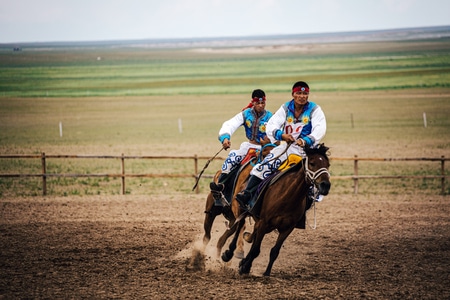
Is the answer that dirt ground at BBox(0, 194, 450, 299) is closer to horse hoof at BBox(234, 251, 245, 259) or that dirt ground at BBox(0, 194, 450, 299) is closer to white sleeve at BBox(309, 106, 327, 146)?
horse hoof at BBox(234, 251, 245, 259)

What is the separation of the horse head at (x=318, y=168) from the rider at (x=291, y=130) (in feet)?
0.61

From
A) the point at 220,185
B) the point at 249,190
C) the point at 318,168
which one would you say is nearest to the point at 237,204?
the point at 220,185

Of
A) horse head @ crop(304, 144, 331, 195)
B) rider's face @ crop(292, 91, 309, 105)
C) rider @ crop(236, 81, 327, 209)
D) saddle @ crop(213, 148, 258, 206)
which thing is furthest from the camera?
saddle @ crop(213, 148, 258, 206)

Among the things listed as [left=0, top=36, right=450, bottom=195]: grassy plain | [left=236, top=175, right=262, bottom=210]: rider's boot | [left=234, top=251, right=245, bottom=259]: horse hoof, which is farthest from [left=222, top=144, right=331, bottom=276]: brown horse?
[left=0, top=36, right=450, bottom=195]: grassy plain

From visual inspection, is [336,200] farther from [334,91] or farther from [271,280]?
[334,91]

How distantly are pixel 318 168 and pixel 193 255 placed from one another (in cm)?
296

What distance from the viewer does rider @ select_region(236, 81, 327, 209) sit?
334 inches

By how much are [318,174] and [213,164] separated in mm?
14911

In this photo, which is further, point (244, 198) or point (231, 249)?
point (231, 249)

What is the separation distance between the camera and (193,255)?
32.3 feet

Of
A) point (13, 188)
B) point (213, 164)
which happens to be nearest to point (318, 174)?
point (13, 188)

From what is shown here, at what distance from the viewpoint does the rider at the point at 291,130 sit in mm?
8484

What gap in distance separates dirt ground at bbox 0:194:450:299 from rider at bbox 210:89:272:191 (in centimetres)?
146

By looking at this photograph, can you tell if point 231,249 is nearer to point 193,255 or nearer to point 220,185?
point 193,255
